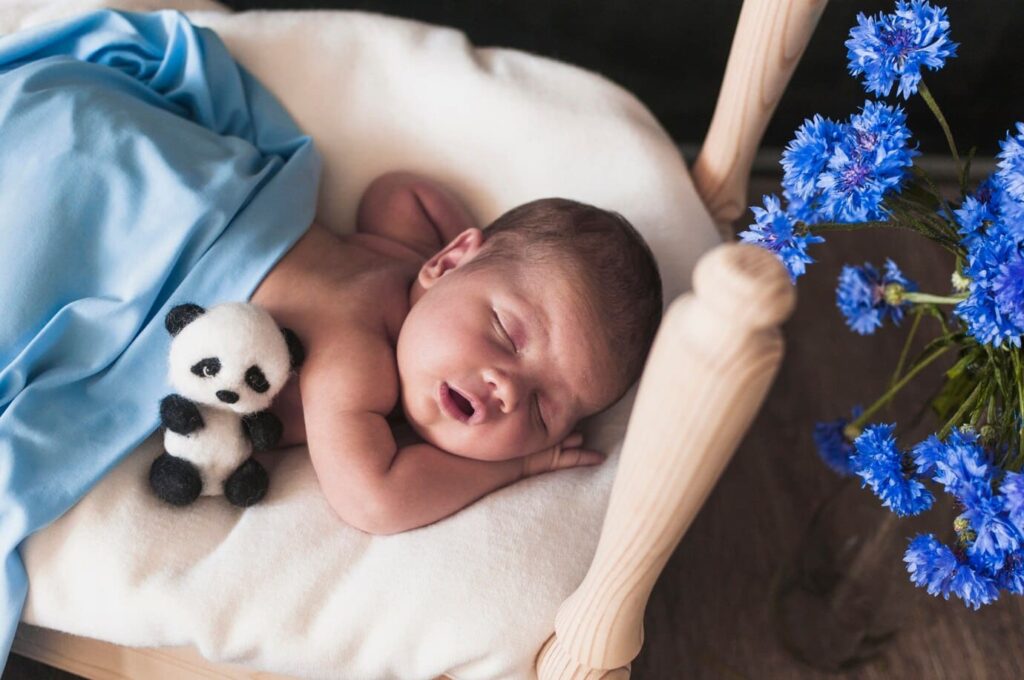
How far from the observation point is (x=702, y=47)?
156cm

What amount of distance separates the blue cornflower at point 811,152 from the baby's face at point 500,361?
0.94 ft

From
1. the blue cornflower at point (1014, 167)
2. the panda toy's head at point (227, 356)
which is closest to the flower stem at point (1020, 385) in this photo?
the blue cornflower at point (1014, 167)

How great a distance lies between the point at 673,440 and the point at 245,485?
1.67ft

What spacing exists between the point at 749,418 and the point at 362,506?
0.48m

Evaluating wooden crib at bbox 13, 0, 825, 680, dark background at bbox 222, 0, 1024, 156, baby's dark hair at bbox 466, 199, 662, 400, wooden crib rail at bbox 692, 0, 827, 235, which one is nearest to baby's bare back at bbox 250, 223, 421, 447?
baby's dark hair at bbox 466, 199, 662, 400

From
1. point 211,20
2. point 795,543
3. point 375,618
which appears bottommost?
point 795,543

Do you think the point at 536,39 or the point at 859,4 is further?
the point at 536,39

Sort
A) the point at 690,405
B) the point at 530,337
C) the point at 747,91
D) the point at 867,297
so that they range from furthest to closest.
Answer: the point at 747,91 → the point at 530,337 → the point at 867,297 → the point at 690,405

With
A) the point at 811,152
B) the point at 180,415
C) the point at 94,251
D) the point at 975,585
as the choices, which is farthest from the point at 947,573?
the point at 94,251

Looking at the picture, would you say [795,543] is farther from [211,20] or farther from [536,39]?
[211,20]

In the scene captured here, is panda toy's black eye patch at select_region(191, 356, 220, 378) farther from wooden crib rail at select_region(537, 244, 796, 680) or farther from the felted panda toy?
wooden crib rail at select_region(537, 244, 796, 680)

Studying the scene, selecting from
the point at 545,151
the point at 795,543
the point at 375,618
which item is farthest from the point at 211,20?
the point at 795,543

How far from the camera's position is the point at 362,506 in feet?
3.01

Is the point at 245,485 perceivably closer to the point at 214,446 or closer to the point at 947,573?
the point at 214,446
